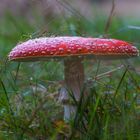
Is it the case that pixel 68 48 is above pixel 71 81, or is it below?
above

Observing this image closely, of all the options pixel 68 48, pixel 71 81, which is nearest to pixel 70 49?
pixel 68 48

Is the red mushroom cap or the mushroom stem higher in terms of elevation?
the red mushroom cap

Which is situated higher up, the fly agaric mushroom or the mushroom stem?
the fly agaric mushroom

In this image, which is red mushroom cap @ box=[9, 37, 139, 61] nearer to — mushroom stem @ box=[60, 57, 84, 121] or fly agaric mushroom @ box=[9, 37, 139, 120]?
fly agaric mushroom @ box=[9, 37, 139, 120]

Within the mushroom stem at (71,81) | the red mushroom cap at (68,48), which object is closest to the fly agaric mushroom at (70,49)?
the red mushroom cap at (68,48)

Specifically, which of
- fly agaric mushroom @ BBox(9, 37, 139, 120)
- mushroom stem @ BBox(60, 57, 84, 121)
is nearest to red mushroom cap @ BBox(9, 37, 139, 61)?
fly agaric mushroom @ BBox(9, 37, 139, 120)

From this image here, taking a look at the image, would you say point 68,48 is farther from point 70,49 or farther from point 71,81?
point 71,81

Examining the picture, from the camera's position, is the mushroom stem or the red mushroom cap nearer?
the red mushroom cap
